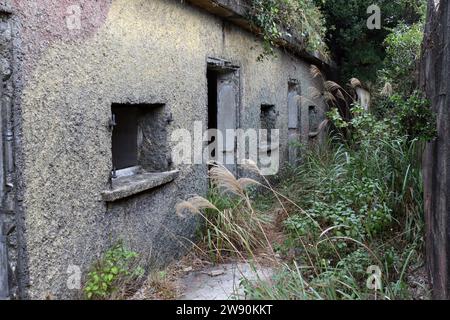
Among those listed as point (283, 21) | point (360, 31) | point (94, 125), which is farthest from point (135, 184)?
point (360, 31)

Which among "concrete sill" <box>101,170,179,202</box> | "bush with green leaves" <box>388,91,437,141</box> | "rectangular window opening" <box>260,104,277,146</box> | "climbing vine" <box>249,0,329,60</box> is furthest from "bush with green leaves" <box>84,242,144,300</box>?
"rectangular window opening" <box>260,104,277,146</box>

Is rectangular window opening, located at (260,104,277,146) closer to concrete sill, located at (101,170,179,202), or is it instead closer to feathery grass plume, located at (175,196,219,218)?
concrete sill, located at (101,170,179,202)

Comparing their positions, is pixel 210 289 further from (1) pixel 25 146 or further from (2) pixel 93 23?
(2) pixel 93 23

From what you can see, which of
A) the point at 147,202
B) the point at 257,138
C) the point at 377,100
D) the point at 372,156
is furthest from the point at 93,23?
the point at 377,100

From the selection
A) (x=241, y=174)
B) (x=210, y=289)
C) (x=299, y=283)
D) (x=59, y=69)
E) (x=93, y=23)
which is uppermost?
(x=93, y=23)

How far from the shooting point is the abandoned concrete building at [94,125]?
2.34 metres

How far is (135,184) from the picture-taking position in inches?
133

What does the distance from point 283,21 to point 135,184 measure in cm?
371

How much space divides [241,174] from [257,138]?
72cm

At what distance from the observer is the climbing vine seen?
5.33m

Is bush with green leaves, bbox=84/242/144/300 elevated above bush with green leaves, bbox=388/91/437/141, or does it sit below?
below

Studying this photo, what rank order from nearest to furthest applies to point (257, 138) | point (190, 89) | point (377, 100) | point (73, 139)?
point (73, 139) < point (190, 89) < point (257, 138) < point (377, 100)

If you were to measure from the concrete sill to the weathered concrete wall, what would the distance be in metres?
1.96

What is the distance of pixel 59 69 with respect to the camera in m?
2.61
